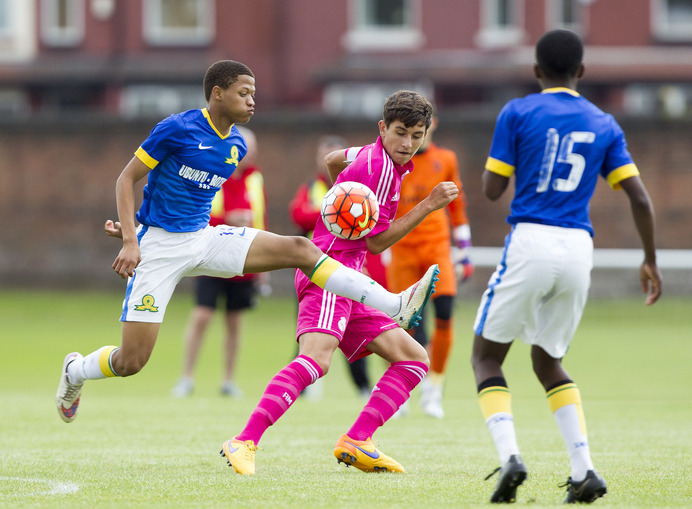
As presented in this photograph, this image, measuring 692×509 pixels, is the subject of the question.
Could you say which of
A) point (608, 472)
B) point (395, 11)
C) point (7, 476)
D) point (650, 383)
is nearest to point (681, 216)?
point (650, 383)

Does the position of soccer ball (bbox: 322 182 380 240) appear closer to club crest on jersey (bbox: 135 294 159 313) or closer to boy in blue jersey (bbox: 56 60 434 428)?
boy in blue jersey (bbox: 56 60 434 428)

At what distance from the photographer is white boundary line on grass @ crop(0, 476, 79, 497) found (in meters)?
5.03

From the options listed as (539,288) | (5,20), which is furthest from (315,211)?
(5,20)

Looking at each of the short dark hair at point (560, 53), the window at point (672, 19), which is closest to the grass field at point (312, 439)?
the short dark hair at point (560, 53)

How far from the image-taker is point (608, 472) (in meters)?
5.73

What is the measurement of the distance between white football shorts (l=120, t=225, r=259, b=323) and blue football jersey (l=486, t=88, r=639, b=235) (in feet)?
5.94

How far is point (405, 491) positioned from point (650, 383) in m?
8.47

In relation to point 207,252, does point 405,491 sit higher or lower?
lower

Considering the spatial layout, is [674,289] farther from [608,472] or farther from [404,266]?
[608,472]

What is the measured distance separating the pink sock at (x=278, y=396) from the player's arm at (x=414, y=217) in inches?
30.6

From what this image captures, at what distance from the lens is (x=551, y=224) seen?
493 centimetres

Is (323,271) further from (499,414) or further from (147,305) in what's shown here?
(499,414)

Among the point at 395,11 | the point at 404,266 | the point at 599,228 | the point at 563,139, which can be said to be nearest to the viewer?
the point at 563,139

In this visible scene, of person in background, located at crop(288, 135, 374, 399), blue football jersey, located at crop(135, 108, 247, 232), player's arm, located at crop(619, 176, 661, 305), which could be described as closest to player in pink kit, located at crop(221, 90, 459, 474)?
blue football jersey, located at crop(135, 108, 247, 232)
